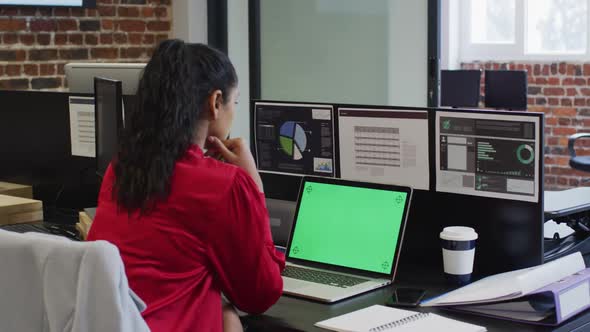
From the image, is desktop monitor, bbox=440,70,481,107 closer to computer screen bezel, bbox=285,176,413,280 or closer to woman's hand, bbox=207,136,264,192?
computer screen bezel, bbox=285,176,413,280

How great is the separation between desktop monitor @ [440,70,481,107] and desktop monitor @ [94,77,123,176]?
367cm

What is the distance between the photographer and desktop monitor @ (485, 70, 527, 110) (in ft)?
20.9

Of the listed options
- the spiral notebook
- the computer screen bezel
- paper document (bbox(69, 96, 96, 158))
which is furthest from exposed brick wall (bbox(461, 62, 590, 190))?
the spiral notebook

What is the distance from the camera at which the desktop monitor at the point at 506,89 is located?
20.9 feet

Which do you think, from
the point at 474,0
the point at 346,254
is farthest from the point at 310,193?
the point at 474,0

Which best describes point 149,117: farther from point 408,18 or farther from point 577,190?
point 408,18

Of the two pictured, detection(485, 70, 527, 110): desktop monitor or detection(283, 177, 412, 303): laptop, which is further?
detection(485, 70, 527, 110): desktop monitor

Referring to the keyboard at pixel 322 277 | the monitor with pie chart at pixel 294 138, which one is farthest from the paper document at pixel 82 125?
the keyboard at pixel 322 277

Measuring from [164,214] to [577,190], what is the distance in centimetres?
135

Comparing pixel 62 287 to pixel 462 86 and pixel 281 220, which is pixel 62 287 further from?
pixel 462 86

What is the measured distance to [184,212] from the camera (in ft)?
6.23

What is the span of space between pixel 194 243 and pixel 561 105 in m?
5.50

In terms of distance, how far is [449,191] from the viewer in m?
2.35

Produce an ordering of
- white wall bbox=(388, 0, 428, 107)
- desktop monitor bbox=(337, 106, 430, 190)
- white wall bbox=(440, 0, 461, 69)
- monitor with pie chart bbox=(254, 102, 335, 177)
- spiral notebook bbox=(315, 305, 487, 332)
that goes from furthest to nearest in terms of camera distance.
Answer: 1. white wall bbox=(440, 0, 461, 69)
2. white wall bbox=(388, 0, 428, 107)
3. monitor with pie chart bbox=(254, 102, 335, 177)
4. desktop monitor bbox=(337, 106, 430, 190)
5. spiral notebook bbox=(315, 305, 487, 332)
